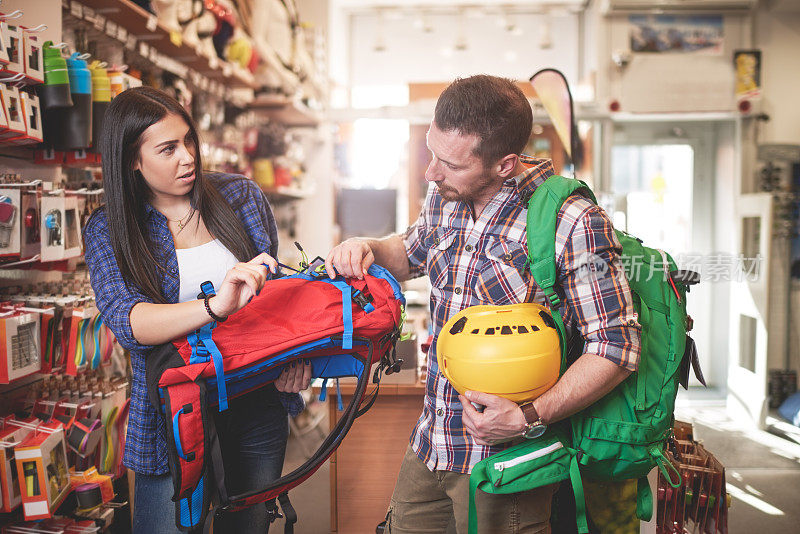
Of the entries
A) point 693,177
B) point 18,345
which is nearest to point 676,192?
point 693,177

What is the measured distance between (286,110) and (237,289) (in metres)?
3.68

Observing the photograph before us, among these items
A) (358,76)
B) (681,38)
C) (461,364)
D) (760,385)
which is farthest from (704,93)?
(461,364)

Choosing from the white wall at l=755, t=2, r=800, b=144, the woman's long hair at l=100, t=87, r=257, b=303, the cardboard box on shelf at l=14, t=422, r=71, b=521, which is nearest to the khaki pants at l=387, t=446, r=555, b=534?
the woman's long hair at l=100, t=87, r=257, b=303

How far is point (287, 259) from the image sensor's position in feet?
17.5

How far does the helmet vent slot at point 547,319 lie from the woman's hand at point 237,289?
0.64 metres

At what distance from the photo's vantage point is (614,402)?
1.52m

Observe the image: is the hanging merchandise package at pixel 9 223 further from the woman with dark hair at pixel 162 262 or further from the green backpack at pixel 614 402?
the green backpack at pixel 614 402

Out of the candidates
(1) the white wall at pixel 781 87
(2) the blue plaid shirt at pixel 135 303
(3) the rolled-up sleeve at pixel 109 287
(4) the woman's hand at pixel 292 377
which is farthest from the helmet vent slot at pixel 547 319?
(1) the white wall at pixel 781 87

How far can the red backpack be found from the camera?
141 centimetres

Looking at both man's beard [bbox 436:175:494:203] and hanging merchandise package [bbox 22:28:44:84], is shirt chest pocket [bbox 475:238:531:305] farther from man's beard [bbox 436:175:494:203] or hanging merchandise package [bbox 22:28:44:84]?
hanging merchandise package [bbox 22:28:44:84]

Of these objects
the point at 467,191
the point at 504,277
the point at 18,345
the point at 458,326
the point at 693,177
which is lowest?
the point at 18,345

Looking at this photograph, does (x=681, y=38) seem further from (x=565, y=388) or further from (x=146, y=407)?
(x=146, y=407)

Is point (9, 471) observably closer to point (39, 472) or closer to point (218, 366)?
point (39, 472)

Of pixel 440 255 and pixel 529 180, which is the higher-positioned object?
pixel 529 180
